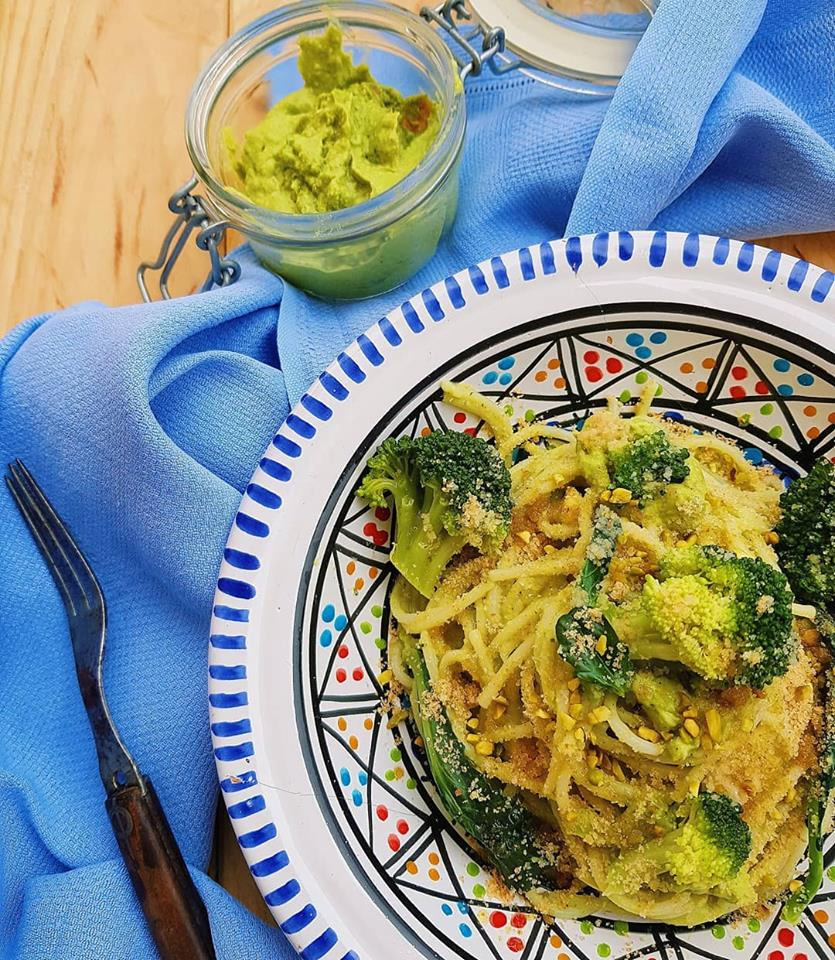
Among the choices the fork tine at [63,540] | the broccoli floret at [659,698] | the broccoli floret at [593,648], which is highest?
the fork tine at [63,540]

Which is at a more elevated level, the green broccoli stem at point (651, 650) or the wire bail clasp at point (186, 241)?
the wire bail clasp at point (186, 241)

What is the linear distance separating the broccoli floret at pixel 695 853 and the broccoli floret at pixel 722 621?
14.4 inches

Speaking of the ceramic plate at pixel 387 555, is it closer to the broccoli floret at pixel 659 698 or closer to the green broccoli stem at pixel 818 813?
the green broccoli stem at pixel 818 813

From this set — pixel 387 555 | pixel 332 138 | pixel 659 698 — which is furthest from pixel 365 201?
pixel 659 698

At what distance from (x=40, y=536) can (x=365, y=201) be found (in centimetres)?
152

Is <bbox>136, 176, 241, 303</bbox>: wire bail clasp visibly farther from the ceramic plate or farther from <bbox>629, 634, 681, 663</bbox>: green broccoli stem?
<bbox>629, 634, 681, 663</bbox>: green broccoli stem

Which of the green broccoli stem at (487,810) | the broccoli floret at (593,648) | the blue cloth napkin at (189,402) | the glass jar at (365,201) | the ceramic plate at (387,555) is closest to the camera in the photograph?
the broccoli floret at (593,648)

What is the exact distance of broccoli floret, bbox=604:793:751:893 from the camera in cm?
227

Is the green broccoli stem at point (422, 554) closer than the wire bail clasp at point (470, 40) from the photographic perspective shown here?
Yes

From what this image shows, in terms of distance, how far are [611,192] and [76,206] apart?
199cm

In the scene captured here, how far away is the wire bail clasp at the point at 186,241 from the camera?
10.2ft

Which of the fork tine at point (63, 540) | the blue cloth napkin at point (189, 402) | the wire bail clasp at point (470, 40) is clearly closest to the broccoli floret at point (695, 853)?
the blue cloth napkin at point (189, 402)

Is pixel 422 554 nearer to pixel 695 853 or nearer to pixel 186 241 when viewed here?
pixel 695 853

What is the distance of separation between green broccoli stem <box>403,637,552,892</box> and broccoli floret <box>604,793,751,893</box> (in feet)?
0.79
